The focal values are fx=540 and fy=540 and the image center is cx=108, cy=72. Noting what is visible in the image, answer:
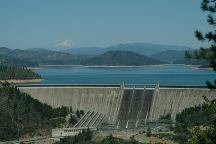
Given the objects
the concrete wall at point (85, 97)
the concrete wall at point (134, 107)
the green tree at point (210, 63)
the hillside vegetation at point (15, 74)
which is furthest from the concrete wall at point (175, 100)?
the hillside vegetation at point (15, 74)

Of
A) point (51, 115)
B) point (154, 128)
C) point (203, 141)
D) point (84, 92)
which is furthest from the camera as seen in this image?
point (84, 92)

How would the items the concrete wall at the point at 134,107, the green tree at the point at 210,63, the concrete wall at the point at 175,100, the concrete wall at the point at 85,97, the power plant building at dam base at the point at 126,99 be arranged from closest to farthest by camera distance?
the green tree at the point at 210,63
the concrete wall at the point at 134,107
the concrete wall at the point at 175,100
the power plant building at dam base at the point at 126,99
the concrete wall at the point at 85,97

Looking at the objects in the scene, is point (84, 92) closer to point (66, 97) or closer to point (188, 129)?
point (66, 97)

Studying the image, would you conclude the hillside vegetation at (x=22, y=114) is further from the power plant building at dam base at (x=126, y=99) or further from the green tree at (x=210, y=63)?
the green tree at (x=210, y=63)

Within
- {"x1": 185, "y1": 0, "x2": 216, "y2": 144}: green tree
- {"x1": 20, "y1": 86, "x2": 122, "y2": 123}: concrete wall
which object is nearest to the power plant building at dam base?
{"x1": 20, "y1": 86, "x2": 122, "y2": 123}: concrete wall

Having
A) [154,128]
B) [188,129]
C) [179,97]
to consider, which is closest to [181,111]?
[179,97]

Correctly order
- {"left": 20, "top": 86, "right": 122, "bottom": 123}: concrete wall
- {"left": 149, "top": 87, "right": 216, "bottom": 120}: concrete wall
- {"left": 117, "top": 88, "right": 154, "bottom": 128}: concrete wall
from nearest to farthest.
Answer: {"left": 117, "top": 88, "right": 154, "bottom": 128}: concrete wall, {"left": 149, "top": 87, "right": 216, "bottom": 120}: concrete wall, {"left": 20, "top": 86, "right": 122, "bottom": 123}: concrete wall

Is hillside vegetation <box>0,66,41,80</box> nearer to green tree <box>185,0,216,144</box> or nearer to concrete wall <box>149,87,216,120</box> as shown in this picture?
concrete wall <box>149,87,216,120</box>

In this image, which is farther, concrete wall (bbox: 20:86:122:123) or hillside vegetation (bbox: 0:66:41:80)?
hillside vegetation (bbox: 0:66:41:80)
